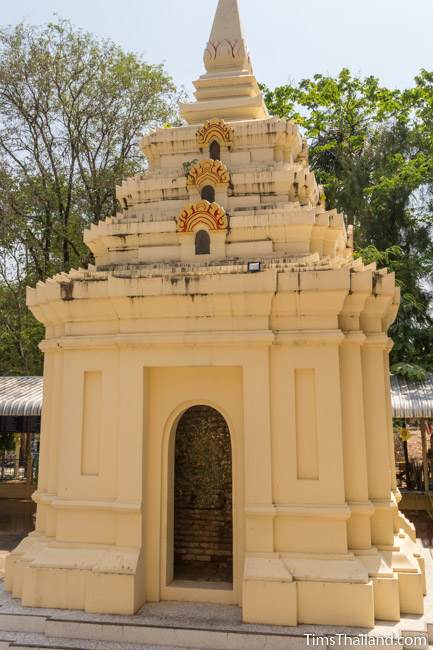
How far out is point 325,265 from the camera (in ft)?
26.9

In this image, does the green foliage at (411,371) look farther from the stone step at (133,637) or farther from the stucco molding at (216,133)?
the stone step at (133,637)

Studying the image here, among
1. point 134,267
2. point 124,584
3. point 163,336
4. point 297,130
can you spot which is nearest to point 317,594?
point 124,584

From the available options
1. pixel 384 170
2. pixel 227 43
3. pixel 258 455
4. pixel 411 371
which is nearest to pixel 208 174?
pixel 227 43

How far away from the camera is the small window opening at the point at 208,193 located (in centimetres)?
948

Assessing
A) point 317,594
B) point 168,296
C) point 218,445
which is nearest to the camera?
point 317,594

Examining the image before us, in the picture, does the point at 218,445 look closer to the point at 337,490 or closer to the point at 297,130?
the point at 337,490

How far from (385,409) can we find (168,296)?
3633 millimetres

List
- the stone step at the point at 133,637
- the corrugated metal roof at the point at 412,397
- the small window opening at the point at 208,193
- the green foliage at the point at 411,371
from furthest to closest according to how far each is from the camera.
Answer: the green foliage at the point at 411,371
the corrugated metal roof at the point at 412,397
the small window opening at the point at 208,193
the stone step at the point at 133,637

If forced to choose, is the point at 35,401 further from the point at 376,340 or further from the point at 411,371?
the point at 411,371

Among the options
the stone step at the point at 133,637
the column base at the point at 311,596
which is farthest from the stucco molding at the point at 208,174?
the stone step at the point at 133,637

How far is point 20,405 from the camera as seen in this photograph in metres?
15.9

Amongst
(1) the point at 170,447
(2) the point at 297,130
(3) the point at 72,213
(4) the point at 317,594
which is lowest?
(4) the point at 317,594

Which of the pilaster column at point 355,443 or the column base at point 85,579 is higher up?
the pilaster column at point 355,443

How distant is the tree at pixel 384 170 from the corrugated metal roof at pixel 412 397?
2173 millimetres
